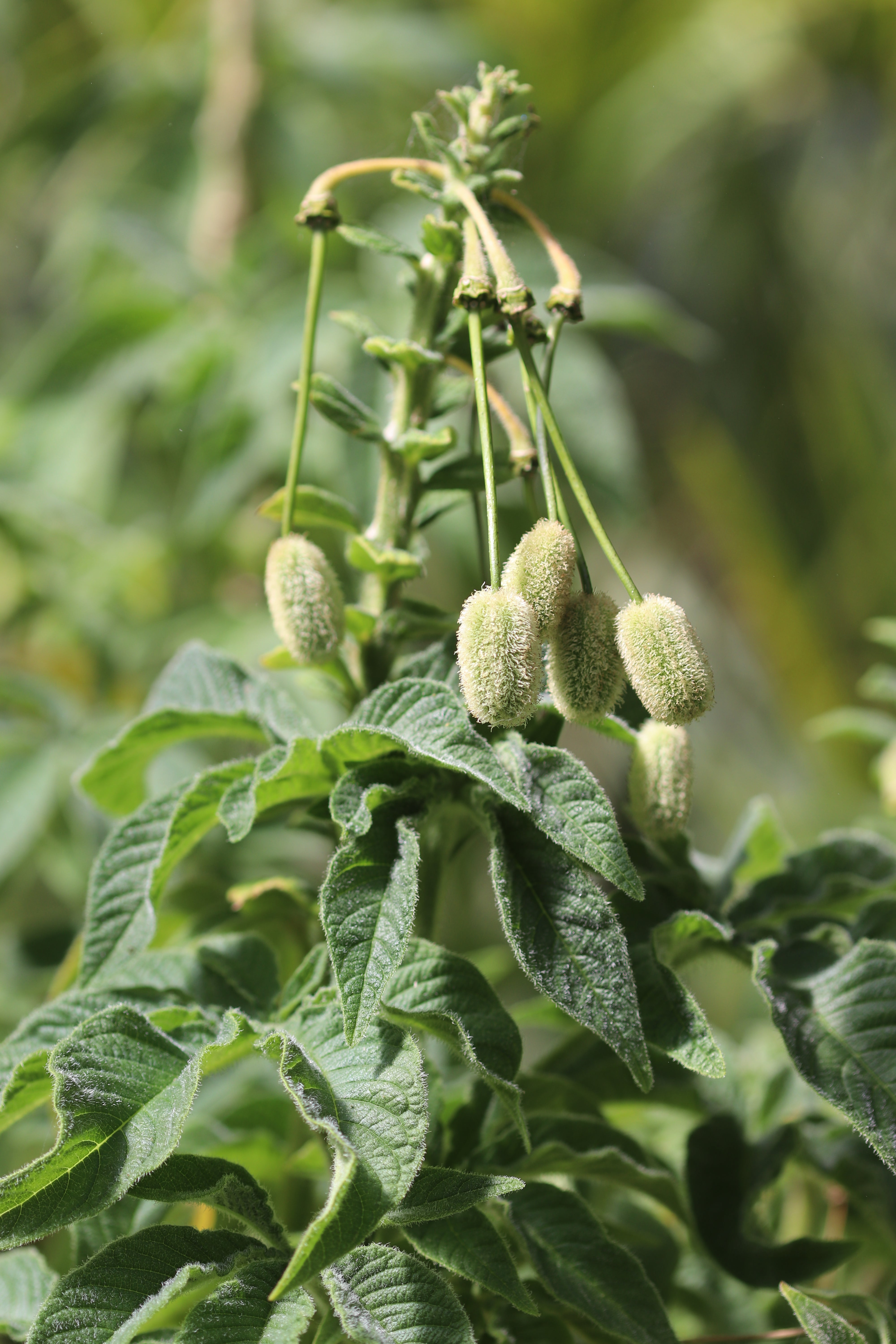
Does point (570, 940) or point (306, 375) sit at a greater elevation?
point (306, 375)

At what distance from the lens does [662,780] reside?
516 mm

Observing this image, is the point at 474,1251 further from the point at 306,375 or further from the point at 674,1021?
the point at 306,375

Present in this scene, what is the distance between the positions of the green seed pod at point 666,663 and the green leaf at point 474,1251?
0.20 m

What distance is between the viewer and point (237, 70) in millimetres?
1455

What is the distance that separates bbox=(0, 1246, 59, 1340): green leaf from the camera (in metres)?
0.48

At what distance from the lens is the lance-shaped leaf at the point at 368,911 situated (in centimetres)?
41

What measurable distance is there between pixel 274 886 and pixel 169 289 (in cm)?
88

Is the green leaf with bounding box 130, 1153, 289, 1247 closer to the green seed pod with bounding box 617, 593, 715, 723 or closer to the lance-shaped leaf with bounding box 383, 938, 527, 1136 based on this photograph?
the lance-shaped leaf with bounding box 383, 938, 527, 1136

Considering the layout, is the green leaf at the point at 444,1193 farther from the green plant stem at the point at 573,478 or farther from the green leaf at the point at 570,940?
the green plant stem at the point at 573,478

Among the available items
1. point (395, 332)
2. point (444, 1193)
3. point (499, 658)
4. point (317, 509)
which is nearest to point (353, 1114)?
point (444, 1193)

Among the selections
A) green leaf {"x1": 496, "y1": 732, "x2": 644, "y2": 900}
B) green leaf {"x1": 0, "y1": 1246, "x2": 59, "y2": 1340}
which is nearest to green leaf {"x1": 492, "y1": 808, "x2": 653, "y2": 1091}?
green leaf {"x1": 496, "y1": 732, "x2": 644, "y2": 900}

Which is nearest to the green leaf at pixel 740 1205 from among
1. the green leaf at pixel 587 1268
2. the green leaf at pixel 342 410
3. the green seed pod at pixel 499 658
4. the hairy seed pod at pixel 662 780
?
the green leaf at pixel 587 1268

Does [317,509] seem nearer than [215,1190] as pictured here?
No

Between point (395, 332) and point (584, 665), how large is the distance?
671mm
